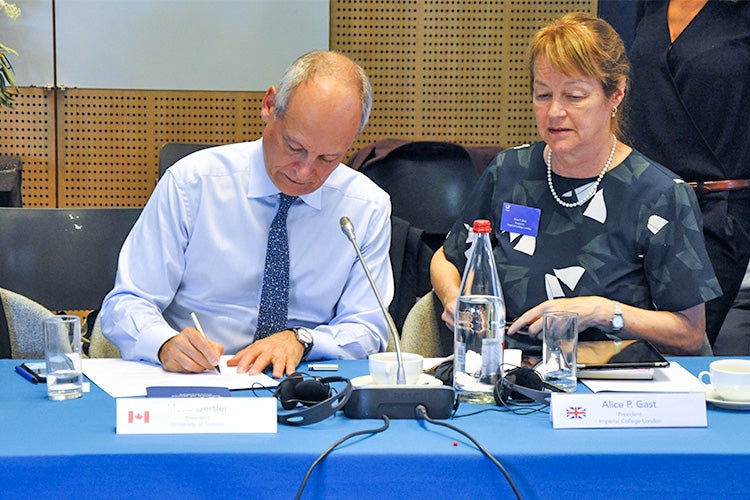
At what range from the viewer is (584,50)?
2.13 m

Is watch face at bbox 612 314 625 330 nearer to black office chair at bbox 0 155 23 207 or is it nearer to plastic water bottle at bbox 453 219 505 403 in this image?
plastic water bottle at bbox 453 219 505 403

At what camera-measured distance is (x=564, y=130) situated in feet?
7.15

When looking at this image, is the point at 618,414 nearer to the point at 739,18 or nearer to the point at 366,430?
the point at 366,430

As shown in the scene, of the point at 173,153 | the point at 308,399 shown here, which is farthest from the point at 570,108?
the point at 173,153

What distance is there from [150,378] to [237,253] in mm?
502

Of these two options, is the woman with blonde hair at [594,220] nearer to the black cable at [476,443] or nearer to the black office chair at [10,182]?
the black cable at [476,443]

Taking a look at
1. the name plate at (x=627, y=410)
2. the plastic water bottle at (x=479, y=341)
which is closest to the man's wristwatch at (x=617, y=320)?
the plastic water bottle at (x=479, y=341)

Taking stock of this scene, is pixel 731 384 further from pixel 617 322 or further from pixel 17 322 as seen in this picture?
pixel 17 322

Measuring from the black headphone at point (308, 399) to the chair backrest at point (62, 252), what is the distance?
1.33m

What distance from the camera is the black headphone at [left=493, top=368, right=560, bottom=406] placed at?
60.2 inches

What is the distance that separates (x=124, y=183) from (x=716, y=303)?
11.0 ft

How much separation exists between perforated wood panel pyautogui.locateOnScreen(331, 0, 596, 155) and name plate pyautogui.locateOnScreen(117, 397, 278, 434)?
12.6ft

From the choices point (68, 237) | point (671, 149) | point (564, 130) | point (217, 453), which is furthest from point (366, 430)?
point (671, 149)

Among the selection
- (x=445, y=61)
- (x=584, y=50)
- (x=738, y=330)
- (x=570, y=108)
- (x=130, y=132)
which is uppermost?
(x=445, y=61)
